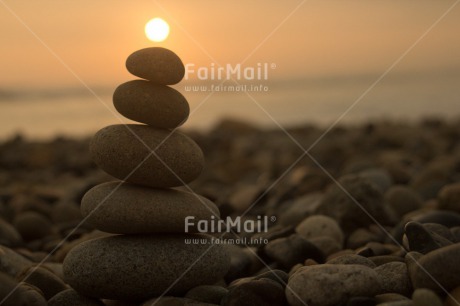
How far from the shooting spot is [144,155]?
154 inches

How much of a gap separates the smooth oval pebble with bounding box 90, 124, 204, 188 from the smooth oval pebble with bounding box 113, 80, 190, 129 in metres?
0.09

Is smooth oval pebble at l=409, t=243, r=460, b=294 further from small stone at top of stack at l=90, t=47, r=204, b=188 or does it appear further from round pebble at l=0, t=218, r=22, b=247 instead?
round pebble at l=0, t=218, r=22, b=247

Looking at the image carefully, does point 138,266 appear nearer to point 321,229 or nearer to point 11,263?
point 11,263

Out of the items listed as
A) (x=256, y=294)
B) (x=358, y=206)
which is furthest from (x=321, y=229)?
(x=256, y=294)

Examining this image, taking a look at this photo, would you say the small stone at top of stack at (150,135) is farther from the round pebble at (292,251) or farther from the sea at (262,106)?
the sea at (262,106)

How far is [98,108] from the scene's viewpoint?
22328 mm

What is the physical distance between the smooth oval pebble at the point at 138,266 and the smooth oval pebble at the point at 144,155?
1.32ft

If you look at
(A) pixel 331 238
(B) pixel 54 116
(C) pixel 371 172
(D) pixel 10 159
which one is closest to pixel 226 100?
(B) pixel 54 116

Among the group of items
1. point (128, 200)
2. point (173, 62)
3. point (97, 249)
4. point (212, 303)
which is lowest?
point (212, 303)

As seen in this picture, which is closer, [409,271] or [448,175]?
[409,271]

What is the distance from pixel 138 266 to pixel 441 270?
176cm

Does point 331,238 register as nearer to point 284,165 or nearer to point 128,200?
point 128,200

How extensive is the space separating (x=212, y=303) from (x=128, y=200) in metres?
0.84

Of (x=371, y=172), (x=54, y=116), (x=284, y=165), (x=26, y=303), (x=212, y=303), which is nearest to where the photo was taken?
(x=26, y=303)
